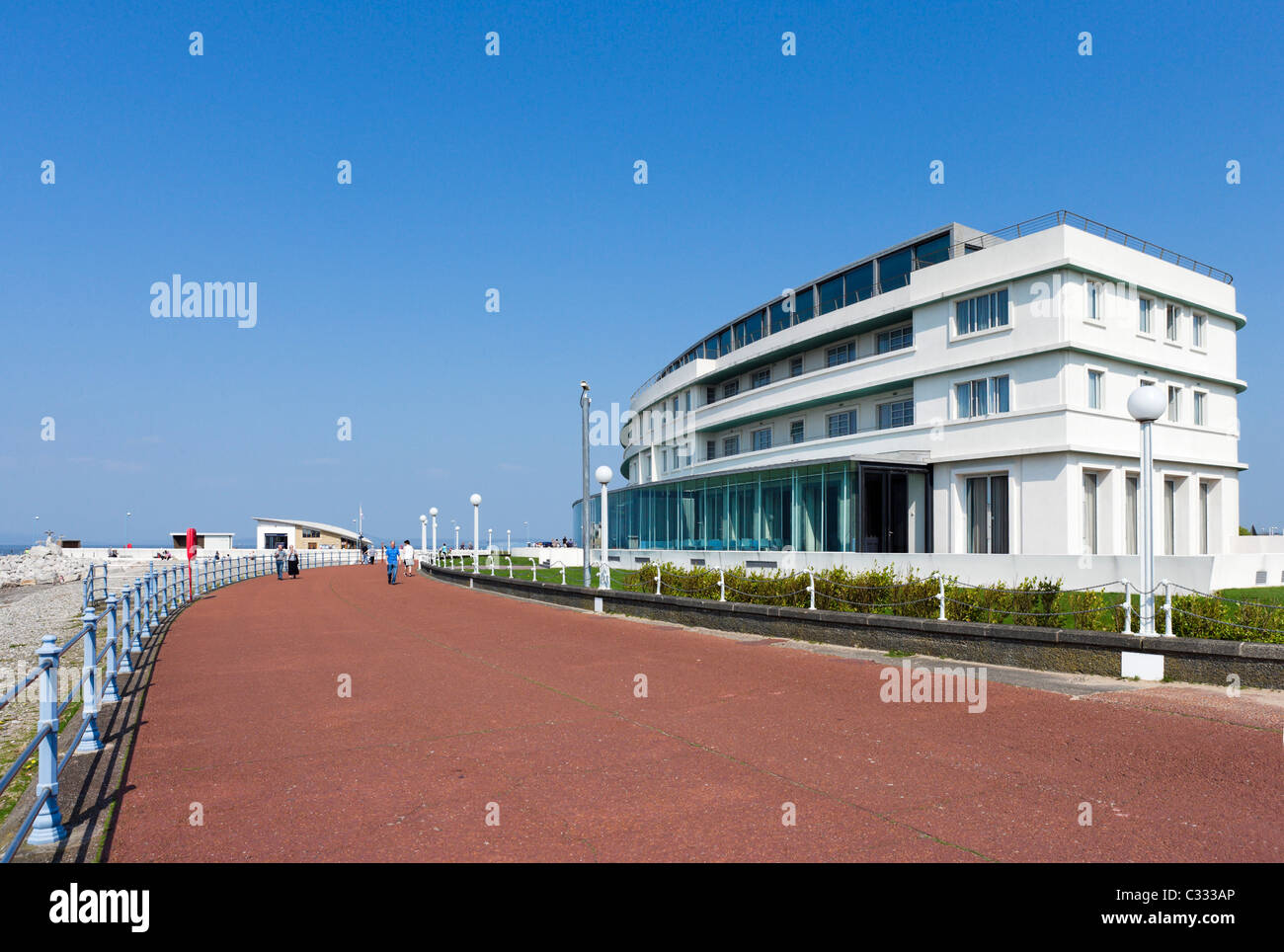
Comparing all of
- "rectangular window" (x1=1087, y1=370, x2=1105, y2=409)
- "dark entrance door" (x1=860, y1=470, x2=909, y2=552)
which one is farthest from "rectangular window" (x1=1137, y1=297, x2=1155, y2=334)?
"dark entrance door" (x1=860, y1=470, x2=909, y2=552)

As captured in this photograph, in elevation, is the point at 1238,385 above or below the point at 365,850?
above

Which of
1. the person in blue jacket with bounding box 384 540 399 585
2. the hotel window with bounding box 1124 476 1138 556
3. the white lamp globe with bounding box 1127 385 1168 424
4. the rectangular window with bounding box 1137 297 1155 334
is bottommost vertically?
the person in blue jacket with bounding box 384 540 399 585

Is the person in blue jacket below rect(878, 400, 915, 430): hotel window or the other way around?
below

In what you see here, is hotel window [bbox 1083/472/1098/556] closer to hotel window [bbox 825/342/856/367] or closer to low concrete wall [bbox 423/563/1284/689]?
hotel window [bbox 825/342/856/367]

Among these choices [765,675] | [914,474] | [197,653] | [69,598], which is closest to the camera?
[765,675]

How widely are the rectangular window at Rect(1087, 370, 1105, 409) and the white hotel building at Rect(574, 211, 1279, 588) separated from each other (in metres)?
0.06

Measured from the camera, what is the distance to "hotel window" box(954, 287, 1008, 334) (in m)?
25.5

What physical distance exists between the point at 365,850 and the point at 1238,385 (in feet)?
110

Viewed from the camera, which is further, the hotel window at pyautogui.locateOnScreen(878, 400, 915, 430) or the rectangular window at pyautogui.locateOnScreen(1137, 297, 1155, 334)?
the hotel window at pyautogui.locateOnScreen(878, 400, 915, 430)

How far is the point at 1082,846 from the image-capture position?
472 centimetres

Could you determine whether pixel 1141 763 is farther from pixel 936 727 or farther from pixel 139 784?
pixel 139 784

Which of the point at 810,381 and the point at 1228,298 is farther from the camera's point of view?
the point at 810,381
